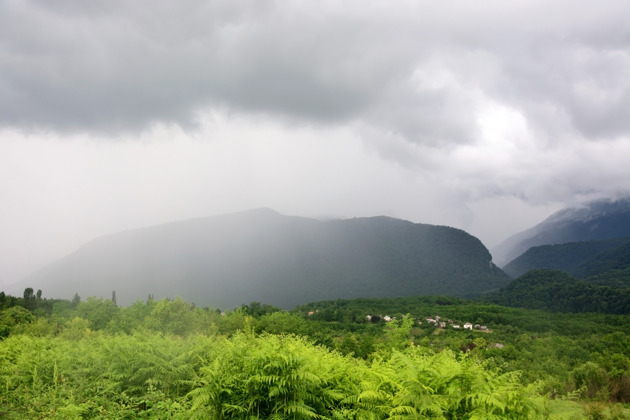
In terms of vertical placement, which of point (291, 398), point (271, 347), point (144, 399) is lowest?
point (144, 399)

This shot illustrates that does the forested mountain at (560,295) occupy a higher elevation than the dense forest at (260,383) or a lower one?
lower

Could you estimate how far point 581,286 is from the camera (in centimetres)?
11056

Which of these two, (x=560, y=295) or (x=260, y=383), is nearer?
(x=260, y=383)

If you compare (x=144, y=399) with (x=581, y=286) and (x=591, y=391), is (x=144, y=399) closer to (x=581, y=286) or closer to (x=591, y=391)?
(x=591, y=391)

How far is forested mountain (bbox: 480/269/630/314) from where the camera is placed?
91.6 meters

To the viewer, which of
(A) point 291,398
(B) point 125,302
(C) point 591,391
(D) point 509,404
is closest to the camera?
(D) point 509,404

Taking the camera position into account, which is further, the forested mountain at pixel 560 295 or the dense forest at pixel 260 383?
the forested mountain at pixel 560 295

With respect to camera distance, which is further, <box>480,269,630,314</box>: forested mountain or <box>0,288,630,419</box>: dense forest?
<box>480,269,630,314</box>: forested mountain

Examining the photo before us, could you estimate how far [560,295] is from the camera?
11119cm

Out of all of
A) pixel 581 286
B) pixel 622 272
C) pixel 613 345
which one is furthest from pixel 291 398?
pixel 622 272

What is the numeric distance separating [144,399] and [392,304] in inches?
4466

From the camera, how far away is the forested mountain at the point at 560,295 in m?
91.6

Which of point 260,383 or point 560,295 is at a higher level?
point 260,383

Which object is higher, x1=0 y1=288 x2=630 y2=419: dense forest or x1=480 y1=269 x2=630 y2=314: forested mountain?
x1=0 y1=288 x2=630 y2=419: dense forest
